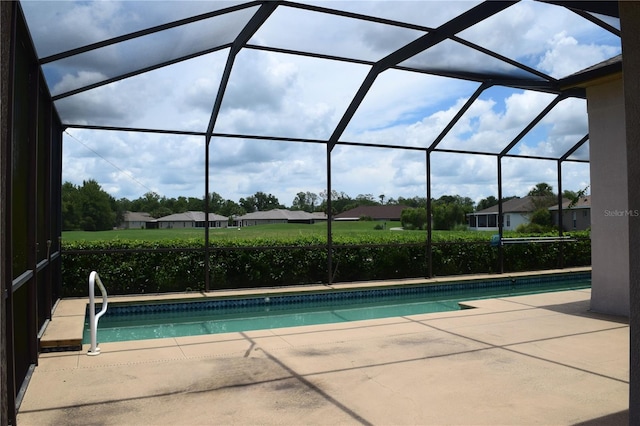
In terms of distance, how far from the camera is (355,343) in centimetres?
529

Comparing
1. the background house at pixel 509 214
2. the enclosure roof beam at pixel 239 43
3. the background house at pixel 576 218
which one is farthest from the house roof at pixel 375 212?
the enclosure roof beam at pixel 239 43

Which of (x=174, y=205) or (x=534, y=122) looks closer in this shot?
(x=534, y=122)

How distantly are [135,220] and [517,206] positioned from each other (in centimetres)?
1835

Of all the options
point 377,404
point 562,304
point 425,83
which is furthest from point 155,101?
point 562,304

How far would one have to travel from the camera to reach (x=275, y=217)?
1406 cm

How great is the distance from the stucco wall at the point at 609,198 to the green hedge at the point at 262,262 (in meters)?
4.01

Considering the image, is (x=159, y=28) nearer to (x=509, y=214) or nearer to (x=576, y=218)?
(x=576, y=218)

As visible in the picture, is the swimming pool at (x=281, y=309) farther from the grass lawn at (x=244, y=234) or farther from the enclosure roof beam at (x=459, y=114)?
the enclosure roof beam at (x=459, y=114)

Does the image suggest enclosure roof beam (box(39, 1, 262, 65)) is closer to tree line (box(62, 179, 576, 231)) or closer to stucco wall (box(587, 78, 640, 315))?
tree line (box(62, 179, 576, 231))

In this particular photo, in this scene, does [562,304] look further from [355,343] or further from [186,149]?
[186,149]

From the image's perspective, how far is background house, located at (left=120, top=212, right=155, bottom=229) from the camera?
11586 millimetres

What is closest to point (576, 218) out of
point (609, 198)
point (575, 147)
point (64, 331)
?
point (575, 147)

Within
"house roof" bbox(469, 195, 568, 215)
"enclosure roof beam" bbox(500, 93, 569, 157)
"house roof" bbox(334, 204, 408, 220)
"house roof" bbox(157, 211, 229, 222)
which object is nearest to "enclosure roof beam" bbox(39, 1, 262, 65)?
"house roof" bbox(157, 211, 229, 222)

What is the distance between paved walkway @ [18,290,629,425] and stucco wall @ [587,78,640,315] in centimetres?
68
